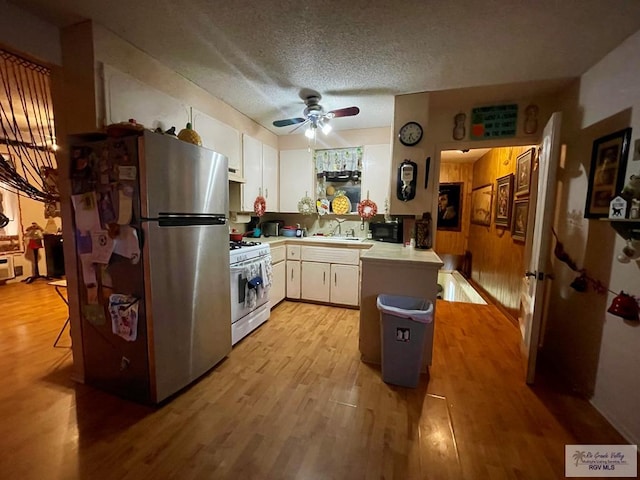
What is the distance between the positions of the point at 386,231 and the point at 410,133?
1282 mm

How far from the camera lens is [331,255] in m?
3.43

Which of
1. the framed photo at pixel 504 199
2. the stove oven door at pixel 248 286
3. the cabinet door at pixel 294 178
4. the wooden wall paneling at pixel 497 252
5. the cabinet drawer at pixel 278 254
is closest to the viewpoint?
the stove oven door at pixel 248 286

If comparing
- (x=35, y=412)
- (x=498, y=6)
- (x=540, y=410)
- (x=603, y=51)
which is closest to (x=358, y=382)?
(x=540, y=410)

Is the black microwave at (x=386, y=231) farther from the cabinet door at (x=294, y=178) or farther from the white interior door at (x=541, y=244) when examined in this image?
the white interior door at (x=541, y=244)

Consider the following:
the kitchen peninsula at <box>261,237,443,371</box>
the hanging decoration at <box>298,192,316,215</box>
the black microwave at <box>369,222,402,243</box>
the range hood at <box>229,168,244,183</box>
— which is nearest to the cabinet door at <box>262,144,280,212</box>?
the hanging decoration at <box>298,192,316,215</box>

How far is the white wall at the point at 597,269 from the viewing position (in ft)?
5.06

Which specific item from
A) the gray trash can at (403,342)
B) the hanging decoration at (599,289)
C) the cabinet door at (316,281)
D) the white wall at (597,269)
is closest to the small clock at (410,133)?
the white wall at (597,269)

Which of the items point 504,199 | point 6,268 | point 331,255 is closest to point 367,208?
point 331,255

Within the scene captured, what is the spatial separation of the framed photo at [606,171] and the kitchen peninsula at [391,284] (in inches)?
42.0

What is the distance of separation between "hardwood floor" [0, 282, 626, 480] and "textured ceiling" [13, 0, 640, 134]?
2.35 m

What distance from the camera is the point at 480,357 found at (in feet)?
7.69

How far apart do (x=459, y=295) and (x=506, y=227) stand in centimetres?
173

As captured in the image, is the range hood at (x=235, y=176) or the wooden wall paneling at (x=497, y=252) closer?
the range hood at (x=235, y=176)

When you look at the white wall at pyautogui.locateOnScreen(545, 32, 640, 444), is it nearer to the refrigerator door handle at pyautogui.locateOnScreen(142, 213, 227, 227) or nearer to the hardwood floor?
the hardwood floor
